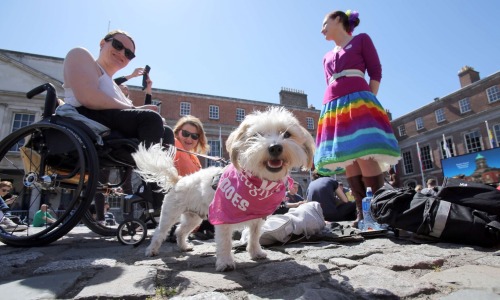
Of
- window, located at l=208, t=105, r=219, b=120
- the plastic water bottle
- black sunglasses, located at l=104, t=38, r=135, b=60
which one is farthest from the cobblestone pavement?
window, located at l=208, t=105, r=219, b=120

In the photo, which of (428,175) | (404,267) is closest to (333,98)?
(404,267)

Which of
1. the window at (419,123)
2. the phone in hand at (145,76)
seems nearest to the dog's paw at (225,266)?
the phone in hand at (145,76)

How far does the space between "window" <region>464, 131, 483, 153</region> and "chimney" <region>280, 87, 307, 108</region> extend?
17.4 m

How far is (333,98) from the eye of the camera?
363cm

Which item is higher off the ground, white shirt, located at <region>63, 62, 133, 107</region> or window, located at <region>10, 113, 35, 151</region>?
window, located at <region>10, 113, 35, 151</region>

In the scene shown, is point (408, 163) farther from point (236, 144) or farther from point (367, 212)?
point (236, 144)

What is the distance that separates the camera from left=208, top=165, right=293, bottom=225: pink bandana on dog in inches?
80.5

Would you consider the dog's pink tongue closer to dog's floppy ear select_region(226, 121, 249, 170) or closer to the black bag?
dog's floppy ear select_region(226, 121, 249, 170)

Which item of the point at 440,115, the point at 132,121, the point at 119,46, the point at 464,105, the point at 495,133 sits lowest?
the point at 132,121

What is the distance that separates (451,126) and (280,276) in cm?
3548

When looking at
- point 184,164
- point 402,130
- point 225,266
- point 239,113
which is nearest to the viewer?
point 225,266

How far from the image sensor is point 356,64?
11.6 ft

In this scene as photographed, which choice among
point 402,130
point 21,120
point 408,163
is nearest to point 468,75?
point 402,130

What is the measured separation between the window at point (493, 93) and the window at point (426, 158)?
24.9 ft
